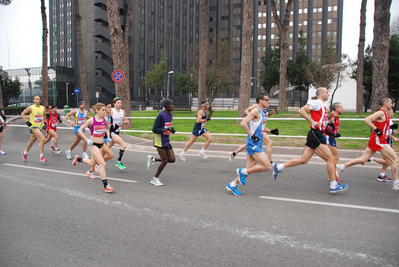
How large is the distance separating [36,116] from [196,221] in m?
7.84

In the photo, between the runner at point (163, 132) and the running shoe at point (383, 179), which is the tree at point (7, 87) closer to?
the runner at point (163, 132)

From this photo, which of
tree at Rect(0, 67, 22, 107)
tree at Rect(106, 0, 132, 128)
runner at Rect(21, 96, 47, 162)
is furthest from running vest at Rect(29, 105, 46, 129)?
tree at Rect(0, 67, 22, 107)

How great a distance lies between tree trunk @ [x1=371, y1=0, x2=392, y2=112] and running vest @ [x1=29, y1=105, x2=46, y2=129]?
12.5 m

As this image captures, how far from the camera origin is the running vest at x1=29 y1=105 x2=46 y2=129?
409 inches

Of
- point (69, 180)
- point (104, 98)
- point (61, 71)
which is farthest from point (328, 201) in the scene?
point (61, 71)

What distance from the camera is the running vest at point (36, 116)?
10391mm

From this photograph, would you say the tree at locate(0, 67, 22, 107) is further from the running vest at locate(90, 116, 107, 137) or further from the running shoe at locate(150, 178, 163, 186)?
the running shoe at locate(150, 178, 163, 186)

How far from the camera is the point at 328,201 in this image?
5.85 meters

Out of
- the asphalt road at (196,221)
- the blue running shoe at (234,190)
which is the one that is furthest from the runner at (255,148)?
the asphalt road at (196,221)

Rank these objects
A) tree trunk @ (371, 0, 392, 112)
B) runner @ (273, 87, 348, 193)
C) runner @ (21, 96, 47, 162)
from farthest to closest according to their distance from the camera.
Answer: tree trunk @ (371, 0, 392, 112) < runner @ (21, 96, 47, 162) < runner @ (273, 87, 348, 193)

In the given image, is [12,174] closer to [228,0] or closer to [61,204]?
[61,204]

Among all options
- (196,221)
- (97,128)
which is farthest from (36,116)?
(196,221)

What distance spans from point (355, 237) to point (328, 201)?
165cm

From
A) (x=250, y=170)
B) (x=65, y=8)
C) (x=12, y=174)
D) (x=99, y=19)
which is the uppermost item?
(x=65, y=8)
